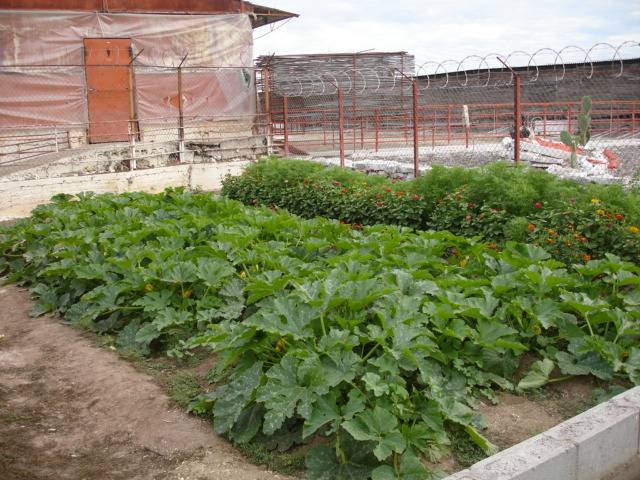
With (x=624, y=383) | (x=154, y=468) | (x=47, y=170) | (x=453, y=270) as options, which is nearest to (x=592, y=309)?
(x=624, y=383)

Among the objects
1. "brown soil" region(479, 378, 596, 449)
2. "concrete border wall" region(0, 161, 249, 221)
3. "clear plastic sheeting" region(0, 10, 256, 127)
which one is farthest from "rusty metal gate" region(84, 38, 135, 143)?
"brown soil" region(479, 378, 596, 449)

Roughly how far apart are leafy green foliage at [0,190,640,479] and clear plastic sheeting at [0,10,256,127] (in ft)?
40.7

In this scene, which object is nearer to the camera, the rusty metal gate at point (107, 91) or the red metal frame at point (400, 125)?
the rusty metal gate at point (107, 91)

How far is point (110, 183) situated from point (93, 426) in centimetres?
1216

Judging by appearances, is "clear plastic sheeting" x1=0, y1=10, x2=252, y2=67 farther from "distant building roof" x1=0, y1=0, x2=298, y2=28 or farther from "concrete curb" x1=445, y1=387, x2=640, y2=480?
"concrete curb" x1=445, y1=387, x2=640, y2=480

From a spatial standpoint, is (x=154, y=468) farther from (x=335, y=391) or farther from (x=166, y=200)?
(x=166, y=200)

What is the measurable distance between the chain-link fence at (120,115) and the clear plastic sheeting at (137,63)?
0.03m

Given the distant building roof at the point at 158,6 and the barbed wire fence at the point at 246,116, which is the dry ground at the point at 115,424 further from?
the distant building roof at the point at 158,6

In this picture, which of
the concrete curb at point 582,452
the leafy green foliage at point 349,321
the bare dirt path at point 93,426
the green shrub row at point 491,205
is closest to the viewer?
the concrete curb at point 582,452

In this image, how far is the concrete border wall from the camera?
15.1 metres

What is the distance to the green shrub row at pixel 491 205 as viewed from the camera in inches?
276

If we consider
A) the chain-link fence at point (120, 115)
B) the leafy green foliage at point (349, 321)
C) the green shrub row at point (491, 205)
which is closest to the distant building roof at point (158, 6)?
the chain-link fence at point (120, 115)

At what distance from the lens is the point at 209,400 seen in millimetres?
4645

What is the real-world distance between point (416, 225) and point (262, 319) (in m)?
5.16
